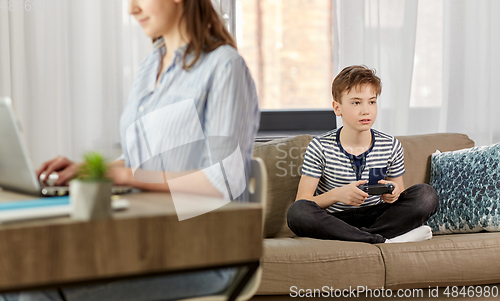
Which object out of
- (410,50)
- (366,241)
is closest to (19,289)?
(366,241)

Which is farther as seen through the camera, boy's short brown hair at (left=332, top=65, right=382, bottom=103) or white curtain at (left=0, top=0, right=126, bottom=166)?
white curtain at (left=0, top=0, right=126, bottom=166)

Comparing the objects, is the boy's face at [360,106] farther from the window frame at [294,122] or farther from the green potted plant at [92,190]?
the green potted plant at [92,190]

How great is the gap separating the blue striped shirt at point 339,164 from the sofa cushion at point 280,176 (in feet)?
0.39

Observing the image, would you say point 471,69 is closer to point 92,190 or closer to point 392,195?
point 392,195

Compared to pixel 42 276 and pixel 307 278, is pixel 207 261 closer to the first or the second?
pixel 42 276

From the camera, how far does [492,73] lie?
223 centimetres

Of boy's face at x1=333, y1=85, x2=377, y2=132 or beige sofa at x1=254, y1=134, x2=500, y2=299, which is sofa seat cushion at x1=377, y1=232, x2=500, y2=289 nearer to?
beige sofa at x1=254, y1=134, x2=500, y2=299

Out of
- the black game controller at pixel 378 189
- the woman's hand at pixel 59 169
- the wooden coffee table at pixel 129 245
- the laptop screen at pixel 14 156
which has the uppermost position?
the laptop screen at pixel 14 156

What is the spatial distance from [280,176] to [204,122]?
1.12 metres

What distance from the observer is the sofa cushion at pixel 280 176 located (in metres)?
1.69

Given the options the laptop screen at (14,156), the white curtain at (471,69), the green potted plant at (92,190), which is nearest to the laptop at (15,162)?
the laptop screen at (14,156)

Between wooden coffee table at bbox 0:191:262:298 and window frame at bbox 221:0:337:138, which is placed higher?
wooden coffee table at bbox 0:191:262:298

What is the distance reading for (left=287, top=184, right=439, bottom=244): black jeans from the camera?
143 centimetres

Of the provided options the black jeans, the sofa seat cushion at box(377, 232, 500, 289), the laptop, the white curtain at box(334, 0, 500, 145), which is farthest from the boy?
the laptop
